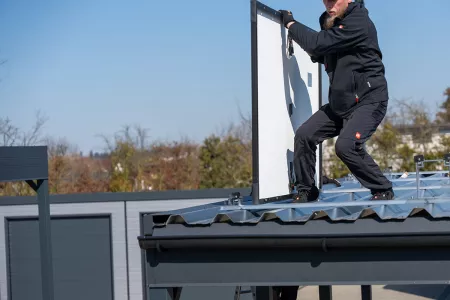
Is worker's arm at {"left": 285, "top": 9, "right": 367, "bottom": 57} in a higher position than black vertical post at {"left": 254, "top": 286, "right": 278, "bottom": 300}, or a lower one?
higher

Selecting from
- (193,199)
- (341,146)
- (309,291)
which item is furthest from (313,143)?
(309,291)

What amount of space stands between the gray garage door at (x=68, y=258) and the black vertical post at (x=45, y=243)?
5.68 meters

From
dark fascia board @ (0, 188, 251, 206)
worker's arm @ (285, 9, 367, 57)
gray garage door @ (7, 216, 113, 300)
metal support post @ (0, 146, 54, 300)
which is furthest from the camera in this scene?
gray garage door @ (7, 216, 113, 300)

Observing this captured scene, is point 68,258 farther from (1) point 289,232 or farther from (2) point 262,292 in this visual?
(1) point 289,232

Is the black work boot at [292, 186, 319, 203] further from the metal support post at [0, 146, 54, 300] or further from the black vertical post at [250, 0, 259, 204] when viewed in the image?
the metal support post at [0, 146, 54, 300]

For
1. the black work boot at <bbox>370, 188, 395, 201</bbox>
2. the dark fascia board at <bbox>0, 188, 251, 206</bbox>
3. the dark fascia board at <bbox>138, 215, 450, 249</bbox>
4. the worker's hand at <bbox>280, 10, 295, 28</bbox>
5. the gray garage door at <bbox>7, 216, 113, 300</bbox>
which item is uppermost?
the worker's hand at <bbox>280, 10, 295, 28</bbox>

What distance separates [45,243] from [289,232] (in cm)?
654

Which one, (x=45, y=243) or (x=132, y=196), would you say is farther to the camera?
(x=132, y=196)

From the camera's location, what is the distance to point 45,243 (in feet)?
32.5

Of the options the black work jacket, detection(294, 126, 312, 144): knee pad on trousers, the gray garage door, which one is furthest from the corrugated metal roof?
the gray garage door

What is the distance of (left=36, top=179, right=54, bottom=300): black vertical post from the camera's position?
9.78 meters

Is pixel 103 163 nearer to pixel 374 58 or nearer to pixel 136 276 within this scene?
pixel 136 276

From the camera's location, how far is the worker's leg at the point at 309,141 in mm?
4961

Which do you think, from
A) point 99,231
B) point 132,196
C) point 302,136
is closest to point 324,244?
point 302,136
